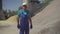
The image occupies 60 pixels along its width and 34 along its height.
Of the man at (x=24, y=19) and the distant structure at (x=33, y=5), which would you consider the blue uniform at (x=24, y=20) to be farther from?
the distant structure at (x=33, y=5)

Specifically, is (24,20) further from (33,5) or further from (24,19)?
(33,5)

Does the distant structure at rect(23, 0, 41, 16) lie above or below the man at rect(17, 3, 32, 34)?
above

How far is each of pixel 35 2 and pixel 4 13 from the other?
7.41m

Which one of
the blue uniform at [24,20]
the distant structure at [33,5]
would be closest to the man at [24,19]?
the blue uniform at [24,20]

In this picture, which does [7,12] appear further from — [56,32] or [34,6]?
[56,32]

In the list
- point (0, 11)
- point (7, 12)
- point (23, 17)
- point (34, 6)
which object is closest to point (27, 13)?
point (23, 17)

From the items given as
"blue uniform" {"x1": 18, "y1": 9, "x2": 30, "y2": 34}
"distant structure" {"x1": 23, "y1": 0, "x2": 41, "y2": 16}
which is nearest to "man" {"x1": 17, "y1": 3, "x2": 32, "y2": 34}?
"blue uniform" {"x1": 18, "y1": 9, "x2": 30, "y2": 34}

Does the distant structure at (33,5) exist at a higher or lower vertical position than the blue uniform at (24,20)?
higher

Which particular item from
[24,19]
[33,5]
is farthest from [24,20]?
[33,5]

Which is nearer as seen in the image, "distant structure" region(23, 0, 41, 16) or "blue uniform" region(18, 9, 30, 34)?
"blue uniform" region(18, 9, 30, 34)

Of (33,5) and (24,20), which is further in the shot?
(33,5)

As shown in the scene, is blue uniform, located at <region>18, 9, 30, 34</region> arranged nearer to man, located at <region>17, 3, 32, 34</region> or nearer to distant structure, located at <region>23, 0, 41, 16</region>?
man, located at <region>17, 3, 32, 34</region>

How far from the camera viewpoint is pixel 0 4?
3522cm

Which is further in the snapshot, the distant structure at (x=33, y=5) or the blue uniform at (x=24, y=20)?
the distant structure at (x=33, y=5)
